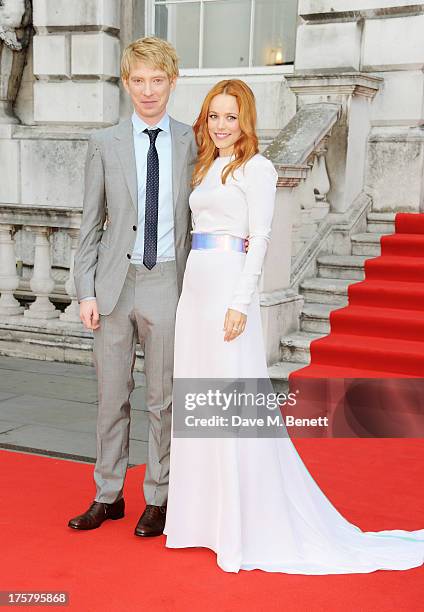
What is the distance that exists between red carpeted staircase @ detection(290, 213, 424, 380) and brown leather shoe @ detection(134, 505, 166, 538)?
245 centimetres

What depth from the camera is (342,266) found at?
6.88 metres

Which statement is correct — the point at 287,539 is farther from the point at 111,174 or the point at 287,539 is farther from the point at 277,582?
the point at 111,174

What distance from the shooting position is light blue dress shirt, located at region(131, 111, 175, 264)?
346 cm

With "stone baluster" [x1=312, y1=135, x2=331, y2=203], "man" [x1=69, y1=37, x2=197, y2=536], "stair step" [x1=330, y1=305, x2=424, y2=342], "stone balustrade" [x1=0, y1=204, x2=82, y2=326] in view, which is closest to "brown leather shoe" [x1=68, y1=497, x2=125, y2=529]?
"man" [x1=69, y1=37, x2=197, y2=536]

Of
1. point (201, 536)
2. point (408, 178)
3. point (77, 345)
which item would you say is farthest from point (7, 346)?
point (201, 536)

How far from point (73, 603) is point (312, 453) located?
2.10 metres

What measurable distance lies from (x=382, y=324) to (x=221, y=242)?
2991 mm

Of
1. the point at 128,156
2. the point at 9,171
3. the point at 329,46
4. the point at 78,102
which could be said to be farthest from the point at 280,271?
the point at 9,171

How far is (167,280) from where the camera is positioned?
11.5 ft

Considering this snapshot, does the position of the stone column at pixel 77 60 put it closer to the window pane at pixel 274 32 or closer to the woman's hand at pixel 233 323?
the window pane at pixel 274 32

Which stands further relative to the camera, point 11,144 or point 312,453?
point 11,144

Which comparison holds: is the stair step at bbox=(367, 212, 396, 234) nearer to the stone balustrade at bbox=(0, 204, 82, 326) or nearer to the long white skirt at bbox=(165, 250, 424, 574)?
the stone balustrade at bbox=(0, 204, 82, 326)

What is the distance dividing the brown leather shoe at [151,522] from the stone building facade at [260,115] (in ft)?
8.68

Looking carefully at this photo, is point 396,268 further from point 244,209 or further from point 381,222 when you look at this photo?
point 244,209
